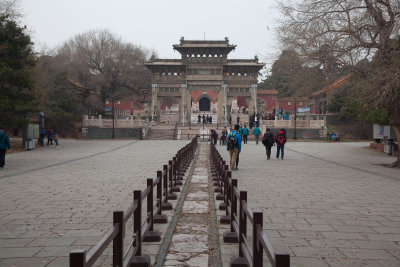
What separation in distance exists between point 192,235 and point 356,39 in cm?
1069

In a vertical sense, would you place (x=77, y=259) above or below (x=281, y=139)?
below

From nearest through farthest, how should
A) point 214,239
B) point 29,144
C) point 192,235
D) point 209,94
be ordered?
point 214,239, point 192,235, point 29,144, point 209,94

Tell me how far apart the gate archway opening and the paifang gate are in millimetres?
13282

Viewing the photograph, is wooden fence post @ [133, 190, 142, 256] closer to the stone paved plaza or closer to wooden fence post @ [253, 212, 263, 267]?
the stone paved plaza

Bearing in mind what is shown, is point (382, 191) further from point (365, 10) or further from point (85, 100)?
point (85, 100)

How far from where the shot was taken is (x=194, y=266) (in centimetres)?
366

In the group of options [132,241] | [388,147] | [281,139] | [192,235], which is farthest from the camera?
[388,147]

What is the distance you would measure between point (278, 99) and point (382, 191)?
157 feet

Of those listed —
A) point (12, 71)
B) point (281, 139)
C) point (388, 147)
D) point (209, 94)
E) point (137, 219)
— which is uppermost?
point (209, 94)

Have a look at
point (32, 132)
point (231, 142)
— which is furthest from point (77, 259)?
point (32, 132)

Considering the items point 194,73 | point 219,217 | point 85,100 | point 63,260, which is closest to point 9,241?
point 63,260

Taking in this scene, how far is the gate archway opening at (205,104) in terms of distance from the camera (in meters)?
56.4

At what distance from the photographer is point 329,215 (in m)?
5.79

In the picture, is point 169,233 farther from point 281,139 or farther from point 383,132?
point 383,132
